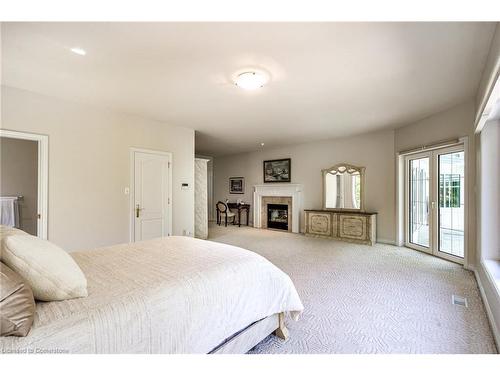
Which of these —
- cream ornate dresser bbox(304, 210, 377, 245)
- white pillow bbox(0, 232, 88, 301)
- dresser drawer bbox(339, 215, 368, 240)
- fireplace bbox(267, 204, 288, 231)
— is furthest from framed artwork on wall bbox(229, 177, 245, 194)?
white pillow bbox(0, 232, 88, 301)

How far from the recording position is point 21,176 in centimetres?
466

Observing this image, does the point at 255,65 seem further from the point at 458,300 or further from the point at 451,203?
the point at 451,203

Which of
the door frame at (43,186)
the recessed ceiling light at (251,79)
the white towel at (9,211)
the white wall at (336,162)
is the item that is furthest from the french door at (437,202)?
the white towel at (9,211)

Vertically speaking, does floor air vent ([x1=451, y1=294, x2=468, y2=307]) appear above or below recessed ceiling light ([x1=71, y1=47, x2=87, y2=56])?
below

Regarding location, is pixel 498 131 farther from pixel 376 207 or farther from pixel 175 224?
pixel 175 224

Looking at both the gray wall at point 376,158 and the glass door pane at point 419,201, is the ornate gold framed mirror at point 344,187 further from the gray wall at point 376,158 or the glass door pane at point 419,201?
the glass door pane at point 419,201

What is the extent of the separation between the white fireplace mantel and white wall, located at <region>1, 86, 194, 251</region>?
383cm

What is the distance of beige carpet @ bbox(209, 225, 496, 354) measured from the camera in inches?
74.6

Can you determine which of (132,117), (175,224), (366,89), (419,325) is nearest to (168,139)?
(132,117)

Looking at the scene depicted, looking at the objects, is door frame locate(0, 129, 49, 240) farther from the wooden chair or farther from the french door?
the french door

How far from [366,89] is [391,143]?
2726 mm

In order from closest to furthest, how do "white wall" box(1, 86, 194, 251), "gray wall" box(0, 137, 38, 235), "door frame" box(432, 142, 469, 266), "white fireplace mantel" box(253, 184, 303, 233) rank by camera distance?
"white wall" box(1, 86, 194, 251) < "door frame" box(432, 142, 469, 266) < "gray wall" box(0, 137, 38, 235) < "white fireplace mantel" box(253, 184, 303, 233)

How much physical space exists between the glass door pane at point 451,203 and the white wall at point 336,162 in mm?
1083
